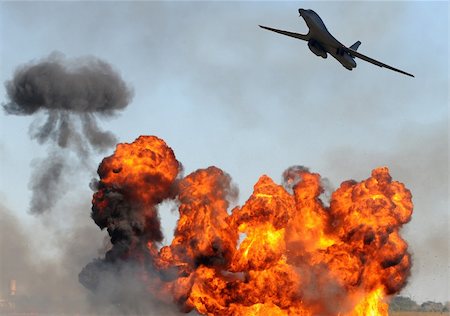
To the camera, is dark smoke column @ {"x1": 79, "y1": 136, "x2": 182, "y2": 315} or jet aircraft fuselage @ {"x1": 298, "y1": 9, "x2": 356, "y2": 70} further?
jet aircraft fuselage @ {"x1": 298, "y1": 9, "x2": 356, "y2": 70}

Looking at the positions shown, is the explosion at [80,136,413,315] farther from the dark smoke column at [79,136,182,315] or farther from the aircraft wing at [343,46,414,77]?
the aircraft wing at [343,46,414,77]

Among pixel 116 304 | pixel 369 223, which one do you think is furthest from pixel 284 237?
pixel 116 304

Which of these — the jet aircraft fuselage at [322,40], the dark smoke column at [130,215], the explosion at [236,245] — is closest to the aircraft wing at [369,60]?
the jet aircraft fuselage at [322,40]

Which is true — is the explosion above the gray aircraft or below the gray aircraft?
below

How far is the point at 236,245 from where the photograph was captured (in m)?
76.8

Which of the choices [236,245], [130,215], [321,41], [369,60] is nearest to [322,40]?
[321,41]

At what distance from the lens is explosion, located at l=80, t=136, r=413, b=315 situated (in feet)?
242

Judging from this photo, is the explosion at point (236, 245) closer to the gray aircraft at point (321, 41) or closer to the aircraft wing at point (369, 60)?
the aircraft wing at point (369, 60)

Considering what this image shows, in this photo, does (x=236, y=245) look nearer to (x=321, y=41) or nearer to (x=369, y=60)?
(x=321, y=41)

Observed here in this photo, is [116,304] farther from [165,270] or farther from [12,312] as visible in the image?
[12,312]

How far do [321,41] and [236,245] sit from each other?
2436cm

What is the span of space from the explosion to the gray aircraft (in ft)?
44.6

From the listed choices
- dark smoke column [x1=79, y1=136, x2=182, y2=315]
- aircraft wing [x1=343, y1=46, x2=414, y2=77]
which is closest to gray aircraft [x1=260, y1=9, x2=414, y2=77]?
aircraft wing [x1=343, y1=46, x2=414, y2=77]

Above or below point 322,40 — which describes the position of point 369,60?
above
